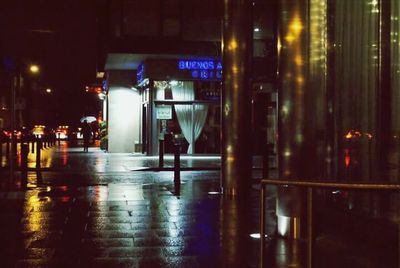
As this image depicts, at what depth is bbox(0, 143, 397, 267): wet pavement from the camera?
7691 mm

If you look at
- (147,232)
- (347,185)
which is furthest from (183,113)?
(347,185)

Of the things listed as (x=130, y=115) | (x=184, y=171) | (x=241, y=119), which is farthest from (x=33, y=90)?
(x=241, y=119)

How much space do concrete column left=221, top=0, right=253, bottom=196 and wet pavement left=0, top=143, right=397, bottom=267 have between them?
62 centimetres

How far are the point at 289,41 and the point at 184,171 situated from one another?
46.1ft

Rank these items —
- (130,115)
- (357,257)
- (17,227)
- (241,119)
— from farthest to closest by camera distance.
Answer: (130,115) < (241,119) < (17,227) < (357,257)

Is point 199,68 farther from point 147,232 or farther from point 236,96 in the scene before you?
point 147,232

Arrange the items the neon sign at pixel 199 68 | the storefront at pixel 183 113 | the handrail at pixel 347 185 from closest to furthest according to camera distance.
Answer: the handrail at pixel 347 185
the neon sign at pixel 199 68
the storefront at pixel 183 113

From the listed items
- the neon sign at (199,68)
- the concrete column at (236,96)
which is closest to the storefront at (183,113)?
the neon sign at (199,68)

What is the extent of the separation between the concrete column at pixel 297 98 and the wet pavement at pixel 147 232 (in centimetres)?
53

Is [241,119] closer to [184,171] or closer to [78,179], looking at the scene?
[78,179]

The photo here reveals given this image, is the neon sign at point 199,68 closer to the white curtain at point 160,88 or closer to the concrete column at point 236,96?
the white curtain at point 160,88

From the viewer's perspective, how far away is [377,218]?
8.79m

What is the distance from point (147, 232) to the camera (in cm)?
970

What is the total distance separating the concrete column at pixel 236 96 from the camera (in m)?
14.0
